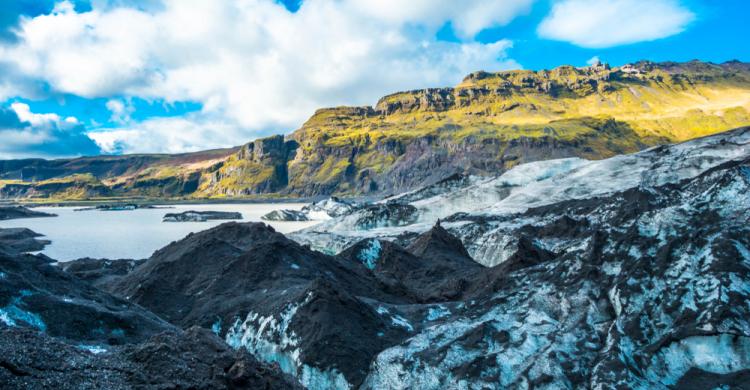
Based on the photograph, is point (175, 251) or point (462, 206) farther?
point (462, 206)

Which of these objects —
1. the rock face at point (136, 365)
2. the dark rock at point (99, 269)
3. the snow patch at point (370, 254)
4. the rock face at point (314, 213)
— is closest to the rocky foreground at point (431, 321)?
the rock face at point (136, 365)

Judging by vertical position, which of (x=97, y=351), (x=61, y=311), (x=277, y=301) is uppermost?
(x=97, y=351)

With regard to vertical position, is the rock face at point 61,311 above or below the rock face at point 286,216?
above

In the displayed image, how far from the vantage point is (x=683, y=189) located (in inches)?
1358

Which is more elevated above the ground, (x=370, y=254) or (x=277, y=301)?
(x=277, y=301)

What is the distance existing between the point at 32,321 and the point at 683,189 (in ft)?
120

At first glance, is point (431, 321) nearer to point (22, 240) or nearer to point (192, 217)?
point (22, 240)

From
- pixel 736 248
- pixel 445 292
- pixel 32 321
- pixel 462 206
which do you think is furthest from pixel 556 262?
pixel 462 206

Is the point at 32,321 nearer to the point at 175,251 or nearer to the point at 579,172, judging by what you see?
the point at 175,251

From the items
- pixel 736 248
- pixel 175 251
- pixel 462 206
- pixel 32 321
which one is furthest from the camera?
pixel 462 206

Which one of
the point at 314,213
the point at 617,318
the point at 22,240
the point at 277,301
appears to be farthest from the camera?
the point at 314,213

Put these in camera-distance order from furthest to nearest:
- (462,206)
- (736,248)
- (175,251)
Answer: (462,206), (175,251), (736,248)

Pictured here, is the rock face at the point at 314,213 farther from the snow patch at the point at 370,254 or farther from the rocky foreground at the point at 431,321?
the rocky foreground at the point at 431,321

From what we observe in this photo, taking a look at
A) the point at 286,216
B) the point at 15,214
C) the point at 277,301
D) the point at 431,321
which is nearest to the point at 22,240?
the point at 286,216
